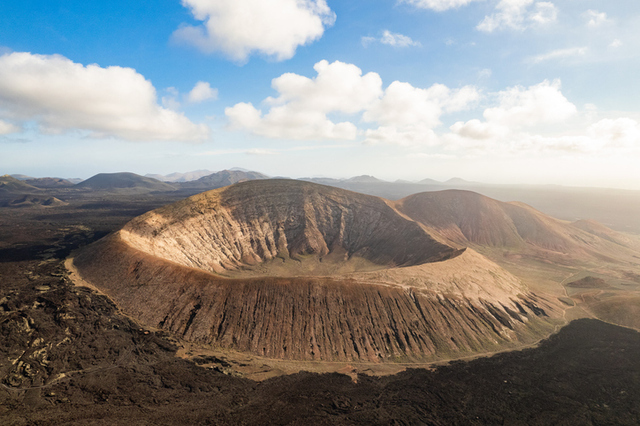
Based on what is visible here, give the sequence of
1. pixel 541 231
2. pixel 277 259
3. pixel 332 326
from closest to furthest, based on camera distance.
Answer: pixel 332 326 < pixel 277 259 < pixel 541 231

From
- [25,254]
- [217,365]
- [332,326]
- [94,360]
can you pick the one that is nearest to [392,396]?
[332,326]

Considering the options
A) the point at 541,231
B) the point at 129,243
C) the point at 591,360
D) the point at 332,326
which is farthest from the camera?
the point at 541,231

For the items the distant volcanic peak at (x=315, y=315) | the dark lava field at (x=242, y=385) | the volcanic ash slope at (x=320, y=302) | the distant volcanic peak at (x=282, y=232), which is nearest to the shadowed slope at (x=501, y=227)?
the distant volcanic peak at (x=282, y=232)

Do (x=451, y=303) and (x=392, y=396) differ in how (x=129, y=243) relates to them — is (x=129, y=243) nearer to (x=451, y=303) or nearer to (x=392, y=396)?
(x=392, y=396)

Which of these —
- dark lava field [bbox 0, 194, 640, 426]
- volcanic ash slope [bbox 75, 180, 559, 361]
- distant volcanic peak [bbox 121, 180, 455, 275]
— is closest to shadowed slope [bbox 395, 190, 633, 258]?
distant volcanic peak [bbox 121, 180, 455, 275]

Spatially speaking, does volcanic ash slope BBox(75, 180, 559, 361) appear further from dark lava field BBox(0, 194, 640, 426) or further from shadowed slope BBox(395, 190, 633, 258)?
shadowed slope BBox(395, 190, 633, 258)

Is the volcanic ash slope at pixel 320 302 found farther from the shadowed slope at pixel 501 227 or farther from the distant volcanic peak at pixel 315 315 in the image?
the shadowed slope at pixel 501 227
